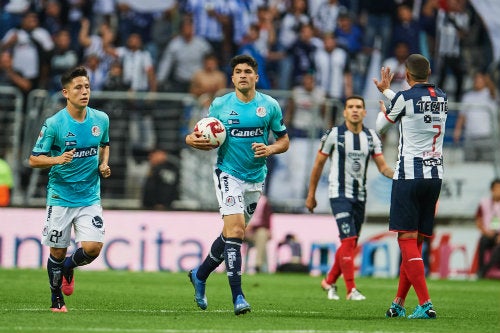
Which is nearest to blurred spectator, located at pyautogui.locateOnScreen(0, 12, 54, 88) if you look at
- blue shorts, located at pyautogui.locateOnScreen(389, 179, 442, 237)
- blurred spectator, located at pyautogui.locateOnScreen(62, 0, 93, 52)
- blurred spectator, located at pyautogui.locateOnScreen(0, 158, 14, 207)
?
blurred spectator, located at pyautogui.locateOnScreen(62, 0, 93, 52)

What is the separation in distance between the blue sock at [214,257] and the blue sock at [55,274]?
1.38m

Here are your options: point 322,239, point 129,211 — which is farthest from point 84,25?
point 322,239

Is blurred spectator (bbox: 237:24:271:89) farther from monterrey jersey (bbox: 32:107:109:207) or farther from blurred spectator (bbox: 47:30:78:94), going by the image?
monterrey jersey (bbox: 32:107:109:207)

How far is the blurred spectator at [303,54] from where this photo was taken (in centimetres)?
2236

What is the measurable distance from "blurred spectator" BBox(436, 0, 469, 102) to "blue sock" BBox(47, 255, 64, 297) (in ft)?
46.0

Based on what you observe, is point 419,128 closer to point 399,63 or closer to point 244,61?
point 244,61

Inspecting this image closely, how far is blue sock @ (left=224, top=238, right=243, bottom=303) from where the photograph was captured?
1026cm

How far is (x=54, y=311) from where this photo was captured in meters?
10.6

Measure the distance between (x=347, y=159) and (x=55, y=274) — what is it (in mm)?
4860

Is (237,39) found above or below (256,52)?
above

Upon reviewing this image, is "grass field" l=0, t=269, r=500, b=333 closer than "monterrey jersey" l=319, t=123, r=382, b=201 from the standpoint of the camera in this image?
Yes

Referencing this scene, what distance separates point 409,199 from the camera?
10492mm

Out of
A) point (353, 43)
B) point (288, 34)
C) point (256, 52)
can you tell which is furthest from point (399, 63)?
point (256, 52)

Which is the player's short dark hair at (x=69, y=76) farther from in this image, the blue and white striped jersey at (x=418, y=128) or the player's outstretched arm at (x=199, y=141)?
the blue and white striped jersey at (x=418, y=128)
